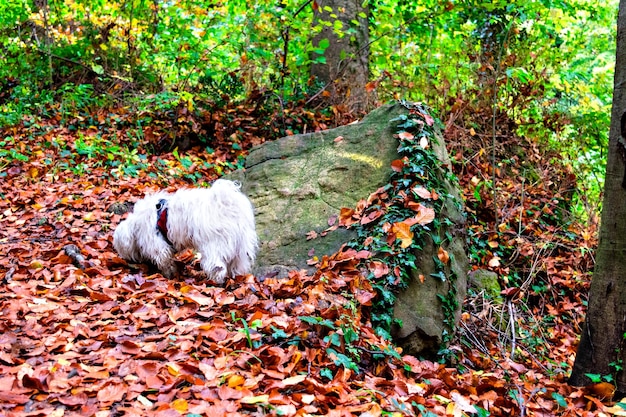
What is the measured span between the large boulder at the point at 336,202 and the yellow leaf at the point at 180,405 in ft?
7.06

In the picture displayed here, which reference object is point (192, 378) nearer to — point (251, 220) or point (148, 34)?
point (251, 220)

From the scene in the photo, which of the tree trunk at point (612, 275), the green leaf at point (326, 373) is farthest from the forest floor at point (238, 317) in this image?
the tree trunk at point (612, 275)

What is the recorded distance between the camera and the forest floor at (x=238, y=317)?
2.81m

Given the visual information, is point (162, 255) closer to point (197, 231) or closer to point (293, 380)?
point (197, 231)

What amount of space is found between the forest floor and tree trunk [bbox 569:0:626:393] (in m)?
0.25

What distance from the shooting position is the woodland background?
10.1 feet

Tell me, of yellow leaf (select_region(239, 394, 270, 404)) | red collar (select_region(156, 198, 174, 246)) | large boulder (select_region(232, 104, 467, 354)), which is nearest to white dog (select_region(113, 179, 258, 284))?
red collar (select_region(156, 198, 174, 246))

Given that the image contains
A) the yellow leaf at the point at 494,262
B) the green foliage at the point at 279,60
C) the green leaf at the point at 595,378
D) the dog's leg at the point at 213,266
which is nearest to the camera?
the green leaf at the point at 595,378

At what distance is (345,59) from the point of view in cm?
909

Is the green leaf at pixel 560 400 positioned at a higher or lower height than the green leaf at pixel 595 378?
lower

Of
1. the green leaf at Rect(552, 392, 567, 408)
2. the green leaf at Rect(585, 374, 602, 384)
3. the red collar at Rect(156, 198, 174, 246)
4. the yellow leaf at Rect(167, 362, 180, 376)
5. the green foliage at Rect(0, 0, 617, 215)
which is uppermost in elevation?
the green foliage at Rect(0, 0, 617, 215)

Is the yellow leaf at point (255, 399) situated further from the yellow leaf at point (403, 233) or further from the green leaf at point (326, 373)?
the yellow leaf at point (403, 233)

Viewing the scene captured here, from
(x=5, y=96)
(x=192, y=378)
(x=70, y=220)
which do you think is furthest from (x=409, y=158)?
(x=5, y=96)

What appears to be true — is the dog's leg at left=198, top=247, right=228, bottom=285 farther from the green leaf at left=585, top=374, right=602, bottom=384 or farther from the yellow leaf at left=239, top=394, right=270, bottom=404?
the green leaf at left=585, top=374, right=602, bottom=384
